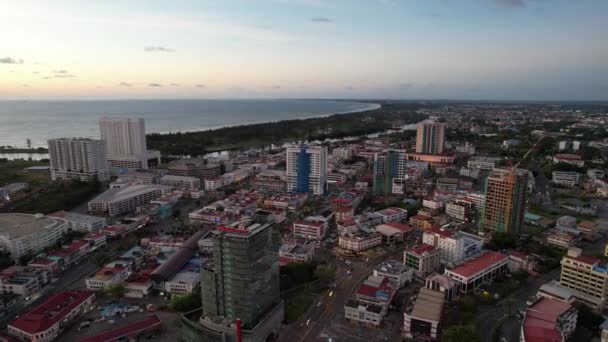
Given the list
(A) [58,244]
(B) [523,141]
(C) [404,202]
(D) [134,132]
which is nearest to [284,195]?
(C) [404,202]

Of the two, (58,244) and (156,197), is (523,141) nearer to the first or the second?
(156,197)

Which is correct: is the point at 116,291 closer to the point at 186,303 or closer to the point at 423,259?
the point at 186,303

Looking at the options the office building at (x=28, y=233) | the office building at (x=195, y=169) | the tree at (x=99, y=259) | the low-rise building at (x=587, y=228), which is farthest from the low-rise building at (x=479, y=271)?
the office building at (x=195, y=169)

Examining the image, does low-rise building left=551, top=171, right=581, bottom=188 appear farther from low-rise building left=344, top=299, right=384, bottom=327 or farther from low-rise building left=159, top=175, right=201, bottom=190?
low-rise building left=159, top=175, right=201, bottom=190

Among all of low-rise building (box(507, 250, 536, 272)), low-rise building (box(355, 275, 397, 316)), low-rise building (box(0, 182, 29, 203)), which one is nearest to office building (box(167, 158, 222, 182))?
low-rise building (box(0, 182, 29, 203))

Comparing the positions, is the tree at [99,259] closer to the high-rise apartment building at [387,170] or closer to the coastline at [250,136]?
the high-rise apartment building at [387,170]

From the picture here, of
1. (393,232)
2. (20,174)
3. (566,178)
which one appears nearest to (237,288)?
(393,232)

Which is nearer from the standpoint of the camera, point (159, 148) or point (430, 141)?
point (430, 141)
